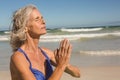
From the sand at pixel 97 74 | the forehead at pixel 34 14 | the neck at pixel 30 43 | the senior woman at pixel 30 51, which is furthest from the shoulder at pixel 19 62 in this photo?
the sand at pixel 97 74

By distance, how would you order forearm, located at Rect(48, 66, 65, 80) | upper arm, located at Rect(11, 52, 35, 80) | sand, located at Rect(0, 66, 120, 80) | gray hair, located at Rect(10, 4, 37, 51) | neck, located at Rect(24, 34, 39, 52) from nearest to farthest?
forearm, located at Rect(48, 66, 65, 80) < upper arm, located at Rect(11, 52, 35, 80) < gray hair, located at Rect(10, 4, 37, 51) < neck, located at Rect(24, 34, 39, 52) < sand, located at Rect(0, 66, 120, 80)

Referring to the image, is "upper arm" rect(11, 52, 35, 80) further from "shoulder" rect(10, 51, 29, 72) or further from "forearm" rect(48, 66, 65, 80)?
"forearm" rect(48, 66, 65, 80)

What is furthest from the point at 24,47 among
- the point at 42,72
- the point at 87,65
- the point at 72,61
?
the point at 72,61

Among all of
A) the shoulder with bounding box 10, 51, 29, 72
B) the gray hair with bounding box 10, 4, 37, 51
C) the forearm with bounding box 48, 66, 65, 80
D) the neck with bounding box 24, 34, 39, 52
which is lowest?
the forearm with bounding box 48, 66, 65, 80

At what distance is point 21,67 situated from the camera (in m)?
2.54

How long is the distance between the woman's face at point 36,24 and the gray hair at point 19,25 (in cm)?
4

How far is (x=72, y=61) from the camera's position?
1082cm

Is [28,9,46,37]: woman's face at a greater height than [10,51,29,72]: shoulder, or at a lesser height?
greater

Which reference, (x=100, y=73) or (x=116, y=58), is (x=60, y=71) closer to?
(x=100, y=73)

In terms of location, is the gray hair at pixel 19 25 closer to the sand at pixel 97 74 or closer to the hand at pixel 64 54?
the hand at pixel 64 54

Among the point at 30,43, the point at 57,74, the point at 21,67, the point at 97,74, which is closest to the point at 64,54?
the point at 57,74

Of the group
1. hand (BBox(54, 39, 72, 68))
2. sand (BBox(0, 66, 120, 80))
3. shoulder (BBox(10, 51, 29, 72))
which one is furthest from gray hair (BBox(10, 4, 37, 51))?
sand (BBox(0, 66, 120, 80))

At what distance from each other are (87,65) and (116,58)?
148 centimetres

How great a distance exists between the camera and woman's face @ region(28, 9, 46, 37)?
2732 mm
